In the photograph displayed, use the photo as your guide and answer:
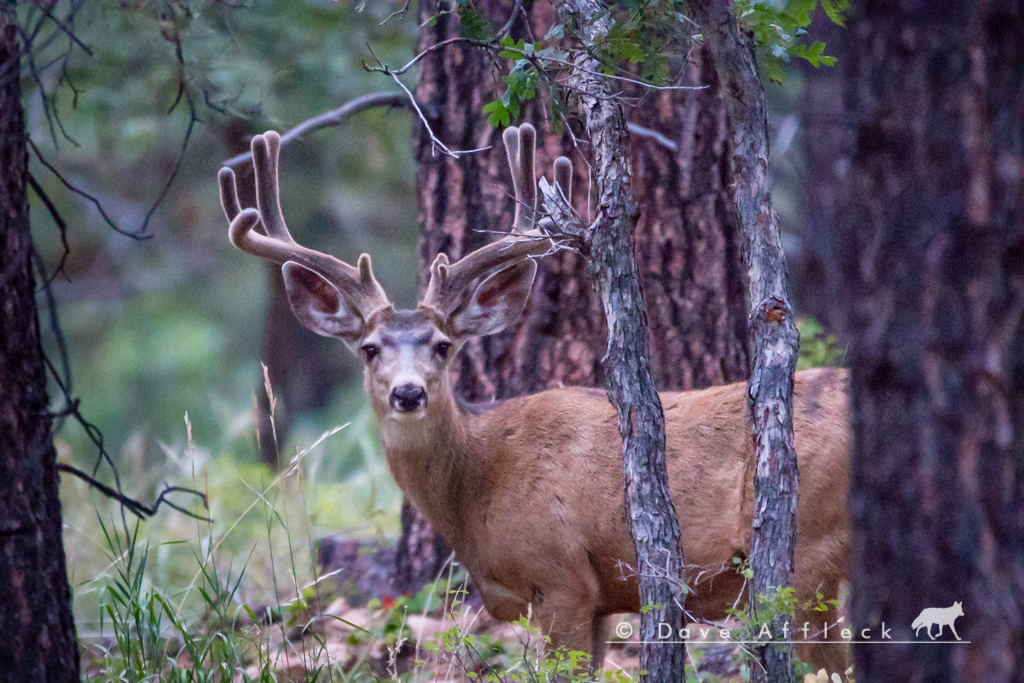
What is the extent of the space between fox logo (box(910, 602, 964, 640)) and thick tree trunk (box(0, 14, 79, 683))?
281cm

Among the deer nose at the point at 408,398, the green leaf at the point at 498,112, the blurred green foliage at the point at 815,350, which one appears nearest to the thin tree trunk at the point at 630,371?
the green leaf at the point at 498,112

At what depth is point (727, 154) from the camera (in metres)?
6.23

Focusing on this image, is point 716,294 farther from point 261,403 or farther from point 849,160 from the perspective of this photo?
point 261,403

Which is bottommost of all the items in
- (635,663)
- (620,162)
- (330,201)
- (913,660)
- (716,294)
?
(635,663)

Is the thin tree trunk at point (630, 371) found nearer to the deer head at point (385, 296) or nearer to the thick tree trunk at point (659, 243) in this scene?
the deer head at point (385, 296)

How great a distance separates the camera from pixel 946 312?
2.45m

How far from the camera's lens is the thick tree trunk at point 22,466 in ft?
11.1

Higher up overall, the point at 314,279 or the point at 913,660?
the point at 314,279

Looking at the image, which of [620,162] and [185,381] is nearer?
[620,162]

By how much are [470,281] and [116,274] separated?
701 inches

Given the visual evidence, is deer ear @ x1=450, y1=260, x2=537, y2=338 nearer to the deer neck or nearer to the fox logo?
the deer neck

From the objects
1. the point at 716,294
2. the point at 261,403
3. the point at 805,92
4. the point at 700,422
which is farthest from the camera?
the point at 261,403

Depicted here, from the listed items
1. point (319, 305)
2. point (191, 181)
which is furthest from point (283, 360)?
point (319, 305)

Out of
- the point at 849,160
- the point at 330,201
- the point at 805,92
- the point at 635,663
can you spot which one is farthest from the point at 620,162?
the point at 330,201
